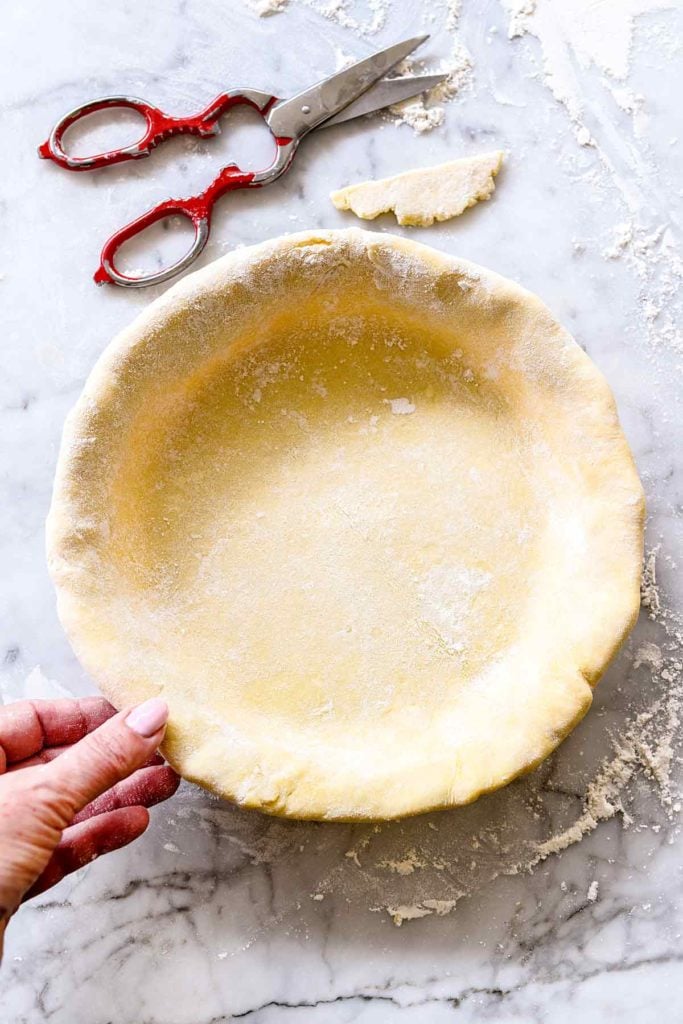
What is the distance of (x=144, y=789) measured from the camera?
116cm

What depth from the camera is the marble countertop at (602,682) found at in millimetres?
1184

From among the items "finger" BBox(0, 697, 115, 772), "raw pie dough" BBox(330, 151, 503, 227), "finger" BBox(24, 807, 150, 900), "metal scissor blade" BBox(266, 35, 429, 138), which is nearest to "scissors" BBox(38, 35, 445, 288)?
"metal scissor blade" BBox(266, 35, 429, 138)

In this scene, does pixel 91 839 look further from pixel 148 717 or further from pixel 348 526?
pixel 348 526

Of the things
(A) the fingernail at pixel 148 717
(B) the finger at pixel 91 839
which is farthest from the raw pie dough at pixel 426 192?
(B) the finger at pixel 91 839

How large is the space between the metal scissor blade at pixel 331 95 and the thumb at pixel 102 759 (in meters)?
0.84

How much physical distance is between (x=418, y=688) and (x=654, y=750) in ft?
1.12

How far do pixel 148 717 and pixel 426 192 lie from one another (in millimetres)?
816

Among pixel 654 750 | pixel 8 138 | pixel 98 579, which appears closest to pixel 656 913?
A: pixel 654 750

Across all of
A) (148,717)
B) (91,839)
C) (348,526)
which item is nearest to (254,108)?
(348,526)

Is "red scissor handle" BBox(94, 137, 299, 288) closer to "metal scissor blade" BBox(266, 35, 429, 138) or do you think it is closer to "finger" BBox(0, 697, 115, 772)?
"metal scissor blade" BBox(266, 35, 429, 138)

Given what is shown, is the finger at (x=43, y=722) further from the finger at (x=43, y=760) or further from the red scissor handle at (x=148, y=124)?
the red scissor handle at (x=148, y=124)

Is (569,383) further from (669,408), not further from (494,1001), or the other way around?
(494,1001)

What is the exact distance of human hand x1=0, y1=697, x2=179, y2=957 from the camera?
971 millimetres

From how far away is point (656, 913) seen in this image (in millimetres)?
1191
